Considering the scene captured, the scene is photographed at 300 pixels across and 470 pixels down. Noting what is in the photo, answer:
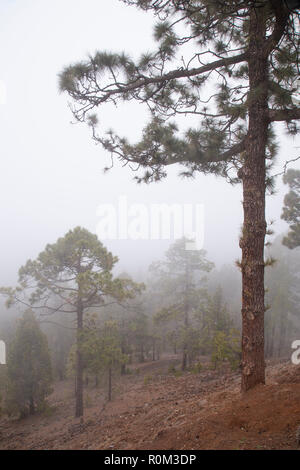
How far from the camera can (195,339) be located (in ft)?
49.2

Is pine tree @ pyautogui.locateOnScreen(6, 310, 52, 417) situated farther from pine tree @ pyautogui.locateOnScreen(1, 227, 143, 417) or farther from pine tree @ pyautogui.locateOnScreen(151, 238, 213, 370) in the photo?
pine tree @ pyautogui.locateOnScreen(151, 238, 213, 370)

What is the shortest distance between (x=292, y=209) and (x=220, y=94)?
10581 millimetres

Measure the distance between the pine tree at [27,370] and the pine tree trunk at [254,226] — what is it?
1146cm

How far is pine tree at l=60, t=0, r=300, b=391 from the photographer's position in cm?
452

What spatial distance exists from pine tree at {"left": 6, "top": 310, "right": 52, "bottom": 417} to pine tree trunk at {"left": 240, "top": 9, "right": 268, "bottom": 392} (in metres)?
A: 11.5

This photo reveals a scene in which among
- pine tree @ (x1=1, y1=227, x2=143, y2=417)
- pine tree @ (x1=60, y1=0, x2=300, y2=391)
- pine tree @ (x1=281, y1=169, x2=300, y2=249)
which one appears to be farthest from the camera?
pine tree @ (x1=281, y1=169, x2=300, y2=249)

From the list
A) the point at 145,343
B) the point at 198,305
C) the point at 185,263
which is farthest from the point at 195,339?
the point at 145,343

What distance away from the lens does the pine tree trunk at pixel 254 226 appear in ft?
15.4

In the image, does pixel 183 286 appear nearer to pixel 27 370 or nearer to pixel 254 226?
pixel 27 370

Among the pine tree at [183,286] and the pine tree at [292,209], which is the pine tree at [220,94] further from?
the pine tree at [183,286]

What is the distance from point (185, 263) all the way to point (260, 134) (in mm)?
13269

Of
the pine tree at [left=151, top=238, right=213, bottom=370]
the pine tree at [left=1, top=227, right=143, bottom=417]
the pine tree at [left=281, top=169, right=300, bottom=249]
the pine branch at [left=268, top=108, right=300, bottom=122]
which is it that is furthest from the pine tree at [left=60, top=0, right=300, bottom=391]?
the pine tree at [left=151, top=238, right=213, bottom=370]

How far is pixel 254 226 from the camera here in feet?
15.9
